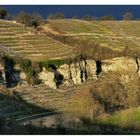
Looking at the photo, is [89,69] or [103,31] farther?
[103,31]

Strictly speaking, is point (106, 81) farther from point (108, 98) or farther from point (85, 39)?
point (85, 39)

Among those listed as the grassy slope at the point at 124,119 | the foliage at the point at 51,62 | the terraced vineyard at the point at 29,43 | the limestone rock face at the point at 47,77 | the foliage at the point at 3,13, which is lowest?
the grassy slope at the point at 124,119

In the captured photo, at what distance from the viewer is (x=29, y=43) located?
28625mm

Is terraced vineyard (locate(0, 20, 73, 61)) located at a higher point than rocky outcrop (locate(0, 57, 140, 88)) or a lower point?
higher

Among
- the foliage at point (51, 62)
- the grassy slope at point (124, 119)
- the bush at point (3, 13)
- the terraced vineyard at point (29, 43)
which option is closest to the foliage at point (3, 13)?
the bush at point (3, 13)

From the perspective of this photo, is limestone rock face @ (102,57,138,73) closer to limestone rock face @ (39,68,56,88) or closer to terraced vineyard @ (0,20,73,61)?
terraced vineyard @ (0,20,73,61)

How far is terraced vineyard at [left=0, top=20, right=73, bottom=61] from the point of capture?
27.8 metres

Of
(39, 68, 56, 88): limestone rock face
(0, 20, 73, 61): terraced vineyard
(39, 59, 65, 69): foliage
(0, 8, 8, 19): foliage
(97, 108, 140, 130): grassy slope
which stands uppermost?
(0, 8, 8, 19): foliage

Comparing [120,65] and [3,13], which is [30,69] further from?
[3,13]

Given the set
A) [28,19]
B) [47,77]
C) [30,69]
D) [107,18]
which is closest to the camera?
[30,69]

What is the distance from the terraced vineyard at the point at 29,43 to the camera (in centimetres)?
2777

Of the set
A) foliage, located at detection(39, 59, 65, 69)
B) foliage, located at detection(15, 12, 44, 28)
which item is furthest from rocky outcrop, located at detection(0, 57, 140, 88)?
foliage, located at detection(15, 12, 44, 28)

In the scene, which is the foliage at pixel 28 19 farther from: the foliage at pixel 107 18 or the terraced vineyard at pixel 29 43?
the foliage at pixel 107 18

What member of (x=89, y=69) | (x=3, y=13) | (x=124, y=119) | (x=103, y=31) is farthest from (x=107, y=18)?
(x=124, y=119)
